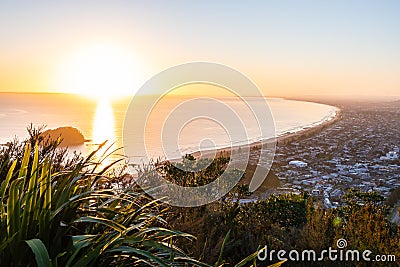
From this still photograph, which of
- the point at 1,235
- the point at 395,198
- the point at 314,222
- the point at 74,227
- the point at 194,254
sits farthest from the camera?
the point at 395,198

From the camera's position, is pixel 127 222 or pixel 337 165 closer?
pixel 127 222

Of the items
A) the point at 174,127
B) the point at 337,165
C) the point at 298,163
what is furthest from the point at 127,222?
the point at 174,127

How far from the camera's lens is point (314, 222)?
155 inches

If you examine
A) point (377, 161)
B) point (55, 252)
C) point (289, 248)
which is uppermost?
point (55, 252)

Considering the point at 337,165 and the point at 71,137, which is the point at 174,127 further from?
the point at 337,165

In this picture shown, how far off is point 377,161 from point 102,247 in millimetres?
23737

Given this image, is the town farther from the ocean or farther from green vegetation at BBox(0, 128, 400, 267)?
green vegetation at BBox(0, 128, 400, 267)

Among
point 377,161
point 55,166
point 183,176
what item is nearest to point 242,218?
point 183,176

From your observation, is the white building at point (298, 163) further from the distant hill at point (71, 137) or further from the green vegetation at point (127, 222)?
the green vegetation at point (127, 222)

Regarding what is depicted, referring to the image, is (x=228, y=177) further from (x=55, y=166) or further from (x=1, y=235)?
(x=1, y=235)

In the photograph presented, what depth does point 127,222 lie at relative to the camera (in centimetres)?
178

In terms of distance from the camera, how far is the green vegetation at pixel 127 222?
5.00 ft

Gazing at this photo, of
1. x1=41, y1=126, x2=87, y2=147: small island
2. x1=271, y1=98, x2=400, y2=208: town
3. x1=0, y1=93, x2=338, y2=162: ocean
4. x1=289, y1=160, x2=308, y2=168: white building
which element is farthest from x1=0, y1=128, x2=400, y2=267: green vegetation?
x1=41, y1=126, x2=87, y2=147: small island

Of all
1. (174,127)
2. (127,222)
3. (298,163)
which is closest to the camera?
(127,222)
